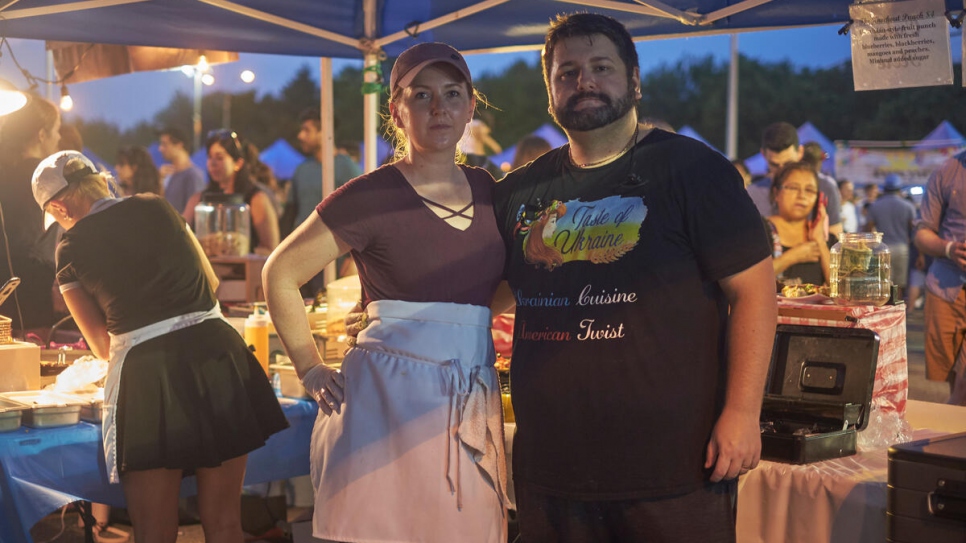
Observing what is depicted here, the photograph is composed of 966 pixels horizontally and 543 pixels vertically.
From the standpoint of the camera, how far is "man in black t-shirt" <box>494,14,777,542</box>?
1951 mm

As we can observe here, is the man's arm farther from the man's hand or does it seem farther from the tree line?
the tree line

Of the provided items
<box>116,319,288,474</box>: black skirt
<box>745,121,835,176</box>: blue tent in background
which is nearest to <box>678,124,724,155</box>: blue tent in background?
<box>116,319,288,474</box>: black skirt

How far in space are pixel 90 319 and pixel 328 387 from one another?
4.82ft

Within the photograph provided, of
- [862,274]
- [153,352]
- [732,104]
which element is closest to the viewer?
[862,274]

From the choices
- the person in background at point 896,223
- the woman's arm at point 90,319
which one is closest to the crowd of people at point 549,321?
the woman's arm at point 90,319

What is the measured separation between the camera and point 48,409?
3.44 m

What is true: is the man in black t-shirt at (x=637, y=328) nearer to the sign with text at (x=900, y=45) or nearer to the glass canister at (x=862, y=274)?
the glass canister at (x=862, y=274)

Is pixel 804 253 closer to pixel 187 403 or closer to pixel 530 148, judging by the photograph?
pixel 530 148

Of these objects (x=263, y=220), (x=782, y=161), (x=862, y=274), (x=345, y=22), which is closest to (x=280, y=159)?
(x=263, y=220)

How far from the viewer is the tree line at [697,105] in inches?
1140

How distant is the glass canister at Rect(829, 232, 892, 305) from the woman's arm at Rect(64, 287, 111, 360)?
7.89 ft

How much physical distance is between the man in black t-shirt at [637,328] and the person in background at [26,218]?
3829mm

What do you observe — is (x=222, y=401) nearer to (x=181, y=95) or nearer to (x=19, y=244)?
(x=19, y=244)

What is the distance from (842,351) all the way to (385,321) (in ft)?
→ 4.10
